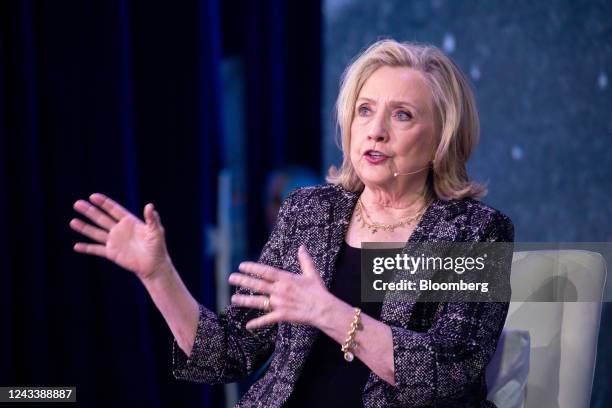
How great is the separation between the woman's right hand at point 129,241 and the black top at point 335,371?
0.34 meters

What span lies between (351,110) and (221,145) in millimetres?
1059

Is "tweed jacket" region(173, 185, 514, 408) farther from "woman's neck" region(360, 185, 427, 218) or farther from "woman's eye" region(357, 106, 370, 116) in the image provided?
"woman's eye" region(357, 106, 370, 116)

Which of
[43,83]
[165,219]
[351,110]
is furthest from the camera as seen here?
[165,219]

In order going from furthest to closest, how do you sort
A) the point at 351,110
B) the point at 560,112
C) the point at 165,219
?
the point at 560,112, the point at 165,219, the point at 351,110

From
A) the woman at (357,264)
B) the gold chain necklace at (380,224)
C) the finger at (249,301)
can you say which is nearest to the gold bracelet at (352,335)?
the woman at (357,264)

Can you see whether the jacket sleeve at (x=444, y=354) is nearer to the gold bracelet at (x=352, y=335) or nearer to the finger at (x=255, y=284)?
the gold bracelet at (x=352, y=335)

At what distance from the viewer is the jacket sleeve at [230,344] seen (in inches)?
55.8

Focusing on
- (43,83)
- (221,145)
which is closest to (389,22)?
(221,145)

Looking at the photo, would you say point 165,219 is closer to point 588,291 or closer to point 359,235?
point 359,235

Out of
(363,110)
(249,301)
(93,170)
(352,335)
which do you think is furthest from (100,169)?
(352,335)

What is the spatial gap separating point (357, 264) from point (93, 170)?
0.95 m

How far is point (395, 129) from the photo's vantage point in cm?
144

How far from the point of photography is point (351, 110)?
1517mm

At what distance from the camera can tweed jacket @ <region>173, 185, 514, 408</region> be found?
1240 millimetres
